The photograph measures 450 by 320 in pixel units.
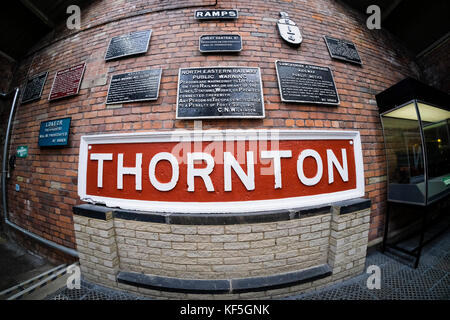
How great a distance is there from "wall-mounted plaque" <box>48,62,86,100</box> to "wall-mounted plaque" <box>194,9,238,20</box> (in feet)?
6.79

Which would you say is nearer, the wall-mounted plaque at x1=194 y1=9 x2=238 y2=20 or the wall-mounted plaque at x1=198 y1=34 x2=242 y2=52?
the wall-mounted plaque at x1=198 y1=34 x2=242 y2=52

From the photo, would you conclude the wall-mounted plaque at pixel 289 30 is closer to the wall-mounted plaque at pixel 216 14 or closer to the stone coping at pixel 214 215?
the wall-mounted plaque at pixel 216 14

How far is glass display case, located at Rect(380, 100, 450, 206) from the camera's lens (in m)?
2.10

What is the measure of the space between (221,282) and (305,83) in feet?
8.85

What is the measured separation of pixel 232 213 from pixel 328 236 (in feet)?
4.02

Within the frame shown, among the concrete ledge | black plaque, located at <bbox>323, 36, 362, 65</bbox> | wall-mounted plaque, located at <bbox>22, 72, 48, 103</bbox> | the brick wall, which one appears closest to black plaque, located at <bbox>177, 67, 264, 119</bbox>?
the brick wall

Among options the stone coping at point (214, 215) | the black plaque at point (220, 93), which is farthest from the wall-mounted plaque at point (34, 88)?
the black plaque at point (220, 93)

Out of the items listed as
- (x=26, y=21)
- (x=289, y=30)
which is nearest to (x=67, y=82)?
(x=26, y=21)

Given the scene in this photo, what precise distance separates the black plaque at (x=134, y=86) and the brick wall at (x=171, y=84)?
0.30 feet

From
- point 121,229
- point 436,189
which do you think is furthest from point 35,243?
point 436,189

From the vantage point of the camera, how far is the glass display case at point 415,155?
2102 mm

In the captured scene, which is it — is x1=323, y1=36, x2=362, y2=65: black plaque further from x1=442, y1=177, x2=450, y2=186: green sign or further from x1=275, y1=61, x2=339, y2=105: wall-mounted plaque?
x1=442, y1=177, x2=450, y2=186: green sign
